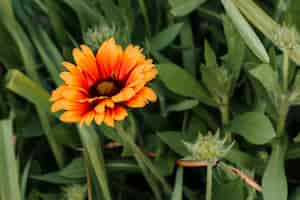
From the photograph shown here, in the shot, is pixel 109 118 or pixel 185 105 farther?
pixel 185 105

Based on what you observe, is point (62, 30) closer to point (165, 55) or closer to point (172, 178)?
point (165, 55)

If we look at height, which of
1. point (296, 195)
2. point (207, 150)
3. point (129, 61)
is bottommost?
point (296, 195)

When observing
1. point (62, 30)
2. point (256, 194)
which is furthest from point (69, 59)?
point (256, 194)

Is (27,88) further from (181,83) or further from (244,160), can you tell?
(244,160)

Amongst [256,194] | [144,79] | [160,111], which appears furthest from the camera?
[160,111]

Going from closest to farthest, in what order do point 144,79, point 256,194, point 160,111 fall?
1. point 144,79
2. point 256,194
3. point 160,111

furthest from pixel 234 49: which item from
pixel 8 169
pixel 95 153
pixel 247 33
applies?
pixel 8 169

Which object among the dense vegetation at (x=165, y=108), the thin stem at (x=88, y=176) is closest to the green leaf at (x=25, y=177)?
the dense vegetation at (x=165, y=108)
